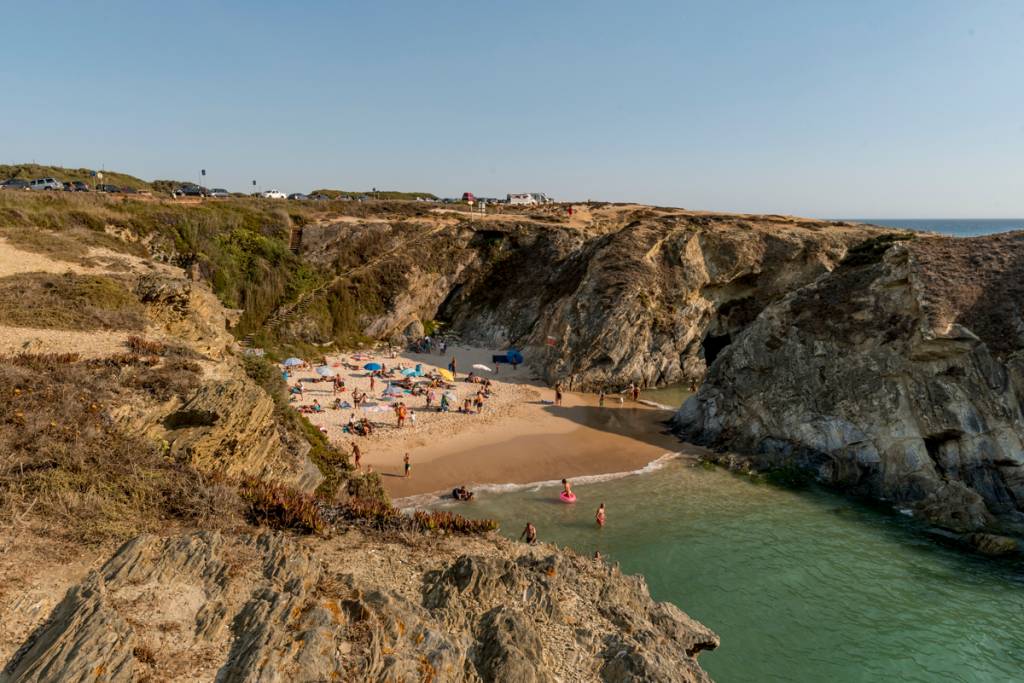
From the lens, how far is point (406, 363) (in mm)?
43031

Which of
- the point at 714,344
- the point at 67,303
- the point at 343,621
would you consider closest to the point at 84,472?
the point at 343,621

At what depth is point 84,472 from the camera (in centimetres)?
1078

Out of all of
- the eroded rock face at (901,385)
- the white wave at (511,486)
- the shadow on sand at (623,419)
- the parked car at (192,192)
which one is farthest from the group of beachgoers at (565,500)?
the parked car at (192,192)

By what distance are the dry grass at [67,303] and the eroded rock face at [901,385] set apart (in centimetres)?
2843

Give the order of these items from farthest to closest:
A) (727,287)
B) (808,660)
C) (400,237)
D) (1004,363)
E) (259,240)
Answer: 1. (400,237)
2. (259,240)
3. (727,287)
4. (1004,363)
5. (808,660)

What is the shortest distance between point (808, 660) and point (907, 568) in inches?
298

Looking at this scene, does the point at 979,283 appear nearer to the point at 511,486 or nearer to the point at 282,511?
the point at 511,486

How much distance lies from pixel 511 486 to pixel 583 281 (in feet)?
75.4

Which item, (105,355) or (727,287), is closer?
(105,355)

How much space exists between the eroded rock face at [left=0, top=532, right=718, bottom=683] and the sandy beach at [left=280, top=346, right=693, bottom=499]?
44.7 feet

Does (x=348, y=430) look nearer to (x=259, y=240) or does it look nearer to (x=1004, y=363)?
(x=259, y=240)

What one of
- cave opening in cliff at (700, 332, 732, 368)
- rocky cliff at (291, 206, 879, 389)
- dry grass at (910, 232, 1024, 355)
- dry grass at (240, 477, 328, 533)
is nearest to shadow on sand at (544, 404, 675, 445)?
rocky cliff at (291, 206, 879, 389)

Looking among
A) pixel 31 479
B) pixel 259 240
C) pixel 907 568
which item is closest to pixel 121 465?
pixel 31 479

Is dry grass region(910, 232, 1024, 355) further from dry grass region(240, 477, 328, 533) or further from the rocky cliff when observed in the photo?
dry grass region(240, 477, 328, 533)
